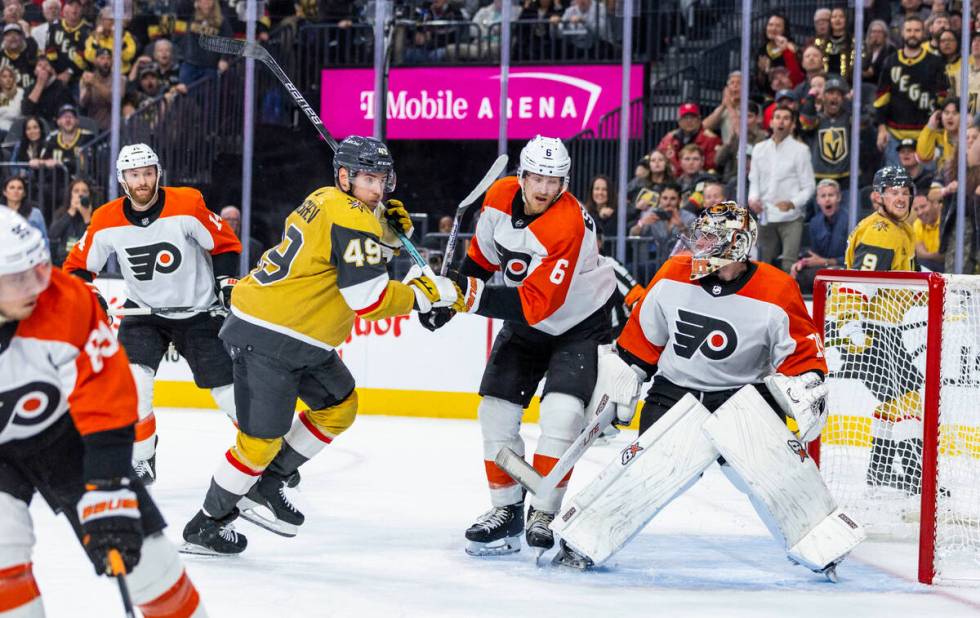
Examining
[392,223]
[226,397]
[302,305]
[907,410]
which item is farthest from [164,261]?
[907,410]

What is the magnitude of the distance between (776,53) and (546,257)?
3.44 meters

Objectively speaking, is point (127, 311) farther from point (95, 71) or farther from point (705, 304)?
point (95, 71)

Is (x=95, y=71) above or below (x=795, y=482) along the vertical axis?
above

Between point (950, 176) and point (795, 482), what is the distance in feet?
11.1

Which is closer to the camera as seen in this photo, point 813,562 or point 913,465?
point 813,562

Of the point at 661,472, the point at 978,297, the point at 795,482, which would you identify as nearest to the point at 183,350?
the point at 661,472

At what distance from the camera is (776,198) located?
630 cm

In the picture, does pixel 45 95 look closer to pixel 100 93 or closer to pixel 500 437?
pixel 100 93

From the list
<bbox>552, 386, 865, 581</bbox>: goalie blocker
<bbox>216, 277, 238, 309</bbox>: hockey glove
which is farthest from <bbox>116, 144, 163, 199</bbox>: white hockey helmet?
<bbox>552, 386, 865, 581</bbox>: goalie blocker

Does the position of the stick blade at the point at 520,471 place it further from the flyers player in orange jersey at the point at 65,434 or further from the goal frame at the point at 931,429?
the flyers player in orange jersey at the point at 65,434

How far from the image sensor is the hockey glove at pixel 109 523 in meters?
1.96

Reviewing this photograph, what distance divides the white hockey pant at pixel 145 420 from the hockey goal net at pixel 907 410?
2.10 meters

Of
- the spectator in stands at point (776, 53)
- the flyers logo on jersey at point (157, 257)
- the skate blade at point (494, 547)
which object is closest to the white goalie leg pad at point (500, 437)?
the skate blade at point (494, 547)

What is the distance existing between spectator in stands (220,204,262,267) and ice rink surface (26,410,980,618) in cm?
225
